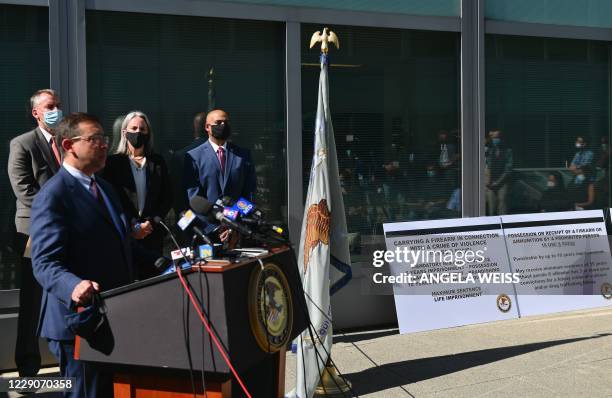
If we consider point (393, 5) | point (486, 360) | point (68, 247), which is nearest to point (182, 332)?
point (68, 247)

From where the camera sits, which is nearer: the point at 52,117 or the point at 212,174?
the point at 52,117

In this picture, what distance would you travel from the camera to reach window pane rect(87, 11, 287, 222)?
6.35m

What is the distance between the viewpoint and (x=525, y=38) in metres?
8.20

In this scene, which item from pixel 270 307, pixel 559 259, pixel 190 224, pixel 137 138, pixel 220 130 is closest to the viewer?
pixel 190 224

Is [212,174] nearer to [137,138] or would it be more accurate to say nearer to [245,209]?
[137,138]

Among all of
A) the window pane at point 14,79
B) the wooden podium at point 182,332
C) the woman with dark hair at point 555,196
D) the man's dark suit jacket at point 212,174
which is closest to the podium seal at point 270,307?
the wooden podium at point 182,332

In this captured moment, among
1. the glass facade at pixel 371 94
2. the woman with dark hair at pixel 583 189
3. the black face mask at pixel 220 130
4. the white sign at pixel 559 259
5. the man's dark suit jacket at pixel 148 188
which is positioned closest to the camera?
the man's dark suit jacket at pixel 148 188

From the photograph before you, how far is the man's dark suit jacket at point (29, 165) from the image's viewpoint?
5.07 metres

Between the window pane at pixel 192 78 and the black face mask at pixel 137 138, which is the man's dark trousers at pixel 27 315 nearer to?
the black face mask at pixel 137 138

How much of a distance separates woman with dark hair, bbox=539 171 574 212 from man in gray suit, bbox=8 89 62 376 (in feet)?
18.0

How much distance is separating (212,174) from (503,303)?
3.45 metres

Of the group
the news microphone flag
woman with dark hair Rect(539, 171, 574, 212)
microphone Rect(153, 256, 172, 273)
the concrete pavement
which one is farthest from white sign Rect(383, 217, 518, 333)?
microphone Rect(153, 256, 172, 273)

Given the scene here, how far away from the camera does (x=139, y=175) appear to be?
208 inches

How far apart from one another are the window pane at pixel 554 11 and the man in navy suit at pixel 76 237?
5694 mm
